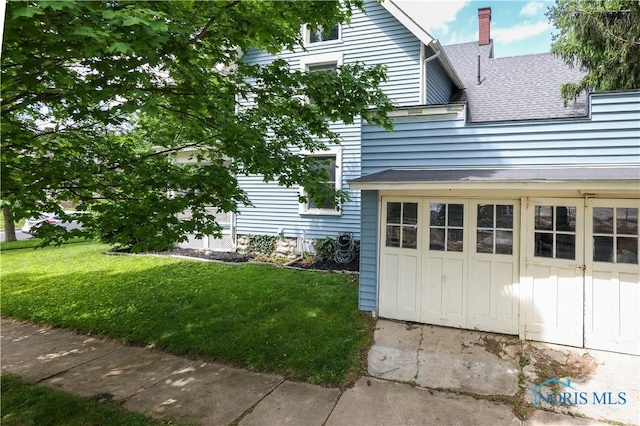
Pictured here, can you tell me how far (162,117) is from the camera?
468 centimetres

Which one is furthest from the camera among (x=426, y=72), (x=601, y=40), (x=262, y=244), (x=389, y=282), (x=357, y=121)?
(x=262, y=244)

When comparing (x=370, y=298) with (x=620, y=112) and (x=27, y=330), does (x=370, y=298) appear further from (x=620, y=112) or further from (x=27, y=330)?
(x=27, y=330)

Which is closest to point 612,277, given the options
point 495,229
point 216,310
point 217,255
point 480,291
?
point 495,229

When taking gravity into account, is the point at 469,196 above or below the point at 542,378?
above

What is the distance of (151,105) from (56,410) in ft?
11.0

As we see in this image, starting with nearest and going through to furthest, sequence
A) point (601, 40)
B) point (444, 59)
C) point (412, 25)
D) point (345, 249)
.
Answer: point (601, 40) → point (412, 25) → point (345, 249) → point (444, 59)

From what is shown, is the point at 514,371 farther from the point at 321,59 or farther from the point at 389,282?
the point at 321,59

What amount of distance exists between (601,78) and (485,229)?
5.50 metres

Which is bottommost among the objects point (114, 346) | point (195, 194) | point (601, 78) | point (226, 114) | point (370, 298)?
point (114, 346)

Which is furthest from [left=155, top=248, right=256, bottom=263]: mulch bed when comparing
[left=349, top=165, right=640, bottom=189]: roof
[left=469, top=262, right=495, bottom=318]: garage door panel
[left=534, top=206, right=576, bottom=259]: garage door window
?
[left=534, top=206, right=576, bottom=259]: garage door window

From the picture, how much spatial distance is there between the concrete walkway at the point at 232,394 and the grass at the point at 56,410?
0.47 feet

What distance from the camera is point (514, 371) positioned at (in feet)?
13.4

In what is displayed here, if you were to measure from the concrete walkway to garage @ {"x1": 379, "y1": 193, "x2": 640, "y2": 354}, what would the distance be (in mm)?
1087

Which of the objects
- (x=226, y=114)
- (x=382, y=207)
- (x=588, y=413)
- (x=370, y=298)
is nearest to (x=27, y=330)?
(x=226, y=114)
